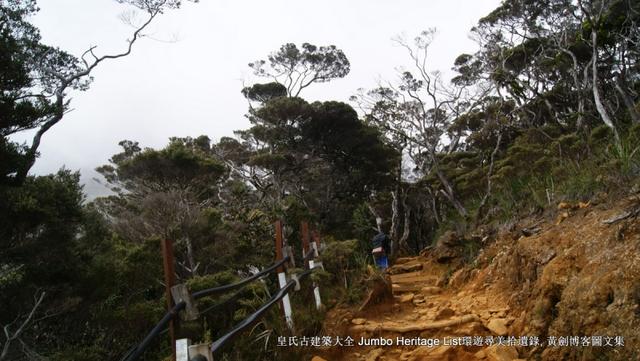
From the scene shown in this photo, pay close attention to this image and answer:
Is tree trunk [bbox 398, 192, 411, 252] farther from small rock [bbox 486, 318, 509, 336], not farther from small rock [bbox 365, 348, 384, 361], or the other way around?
small rock [bbox 365, 348, 384, 361]

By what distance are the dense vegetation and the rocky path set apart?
555mm

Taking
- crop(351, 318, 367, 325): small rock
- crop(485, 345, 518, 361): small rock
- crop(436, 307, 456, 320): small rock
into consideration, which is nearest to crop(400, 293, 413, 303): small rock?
crop(436, 307, 456, 320): small rock

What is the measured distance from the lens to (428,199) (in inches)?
706

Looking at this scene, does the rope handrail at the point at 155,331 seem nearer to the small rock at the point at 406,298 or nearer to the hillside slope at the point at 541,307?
the hillside slope at the point at 541,307

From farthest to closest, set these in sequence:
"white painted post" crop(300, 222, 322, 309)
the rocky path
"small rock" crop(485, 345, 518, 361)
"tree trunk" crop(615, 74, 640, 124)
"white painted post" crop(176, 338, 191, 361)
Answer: "tree trunk" crop(615, 74, 640, 124) → "white painted post" crop(300, 222, 322, 309) → the rocky path → "small rock" crop(485, 345, 518, 361) → "white painted post" crop(176, 338, 191, 361)

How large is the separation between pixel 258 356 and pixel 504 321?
2.43 metres

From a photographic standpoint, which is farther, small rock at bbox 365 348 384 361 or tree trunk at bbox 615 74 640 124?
tree trunk at bbox 615 74 640 124

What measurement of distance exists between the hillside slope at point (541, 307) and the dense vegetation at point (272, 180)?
2.23ft

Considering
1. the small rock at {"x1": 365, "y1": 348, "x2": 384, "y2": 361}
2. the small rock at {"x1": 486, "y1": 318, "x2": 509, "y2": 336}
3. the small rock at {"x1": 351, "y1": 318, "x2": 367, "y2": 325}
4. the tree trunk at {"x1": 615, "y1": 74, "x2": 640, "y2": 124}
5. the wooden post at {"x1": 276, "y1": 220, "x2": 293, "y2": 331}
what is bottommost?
the small rock at {"x1": 365, "y1": 348, "x2": 384, "y2": 361}

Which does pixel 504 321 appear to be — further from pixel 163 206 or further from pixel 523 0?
pixel 523 0

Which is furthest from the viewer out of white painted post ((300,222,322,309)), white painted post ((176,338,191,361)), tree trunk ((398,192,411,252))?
tree trunk ((398,192,411,252))

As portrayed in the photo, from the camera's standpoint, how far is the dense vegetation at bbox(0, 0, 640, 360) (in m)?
5.41

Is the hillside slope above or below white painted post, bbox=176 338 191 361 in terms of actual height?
below

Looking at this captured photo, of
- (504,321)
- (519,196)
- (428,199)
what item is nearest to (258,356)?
(504,321)
